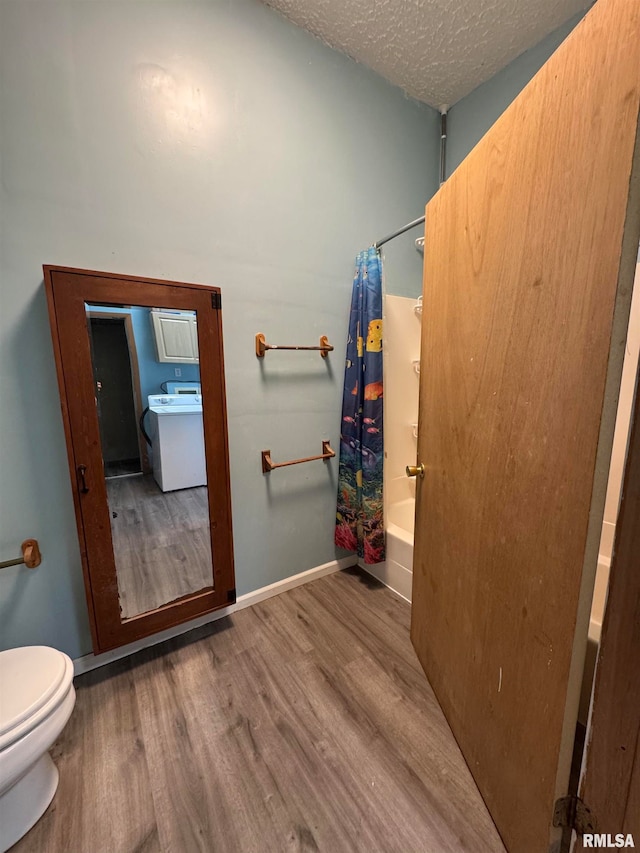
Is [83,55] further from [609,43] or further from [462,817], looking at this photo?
[462,817]

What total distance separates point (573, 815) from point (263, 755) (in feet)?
2.97

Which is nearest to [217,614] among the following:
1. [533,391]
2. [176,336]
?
[176,336]

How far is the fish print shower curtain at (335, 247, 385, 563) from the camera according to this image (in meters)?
1.89

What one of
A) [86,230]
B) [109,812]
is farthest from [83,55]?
[109,812]

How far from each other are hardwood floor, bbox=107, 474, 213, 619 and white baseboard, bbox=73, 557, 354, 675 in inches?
8.1

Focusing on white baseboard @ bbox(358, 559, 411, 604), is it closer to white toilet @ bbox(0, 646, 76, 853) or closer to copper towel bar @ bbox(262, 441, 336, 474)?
copper towel bar @ bbox(262, 441, 336, 474)

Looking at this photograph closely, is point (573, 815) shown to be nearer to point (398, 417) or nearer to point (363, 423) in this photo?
point (363, 423)

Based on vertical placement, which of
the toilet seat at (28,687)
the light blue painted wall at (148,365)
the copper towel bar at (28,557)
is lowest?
the toilet seat at (28,687)

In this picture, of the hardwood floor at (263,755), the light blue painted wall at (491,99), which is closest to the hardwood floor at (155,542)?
the hardwood floor at (263,755)

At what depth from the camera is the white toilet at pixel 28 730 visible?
0.90 meters

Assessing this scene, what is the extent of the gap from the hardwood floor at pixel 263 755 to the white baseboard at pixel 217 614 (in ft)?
0.17

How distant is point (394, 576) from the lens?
6.62 ft

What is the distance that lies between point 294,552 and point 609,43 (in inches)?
83.8

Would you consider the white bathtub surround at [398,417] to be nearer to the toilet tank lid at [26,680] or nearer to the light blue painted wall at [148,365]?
the light blue painted wall at [148,365]
